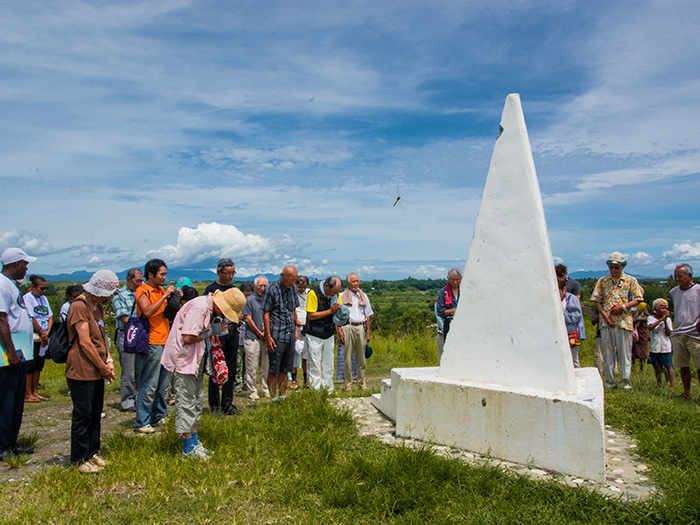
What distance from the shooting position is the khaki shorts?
663 centimetres

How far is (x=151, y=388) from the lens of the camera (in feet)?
18.2

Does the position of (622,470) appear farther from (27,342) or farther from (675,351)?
(27,342)

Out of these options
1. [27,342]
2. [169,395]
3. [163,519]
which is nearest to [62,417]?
[169,395]

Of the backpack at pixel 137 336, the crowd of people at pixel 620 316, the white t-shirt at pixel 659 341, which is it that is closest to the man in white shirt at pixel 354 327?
the crowd of people at pixel 620 316

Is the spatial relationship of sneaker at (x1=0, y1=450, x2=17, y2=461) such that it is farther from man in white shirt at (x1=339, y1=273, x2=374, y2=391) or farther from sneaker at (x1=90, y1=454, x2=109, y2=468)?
man in white shirt at (x1=339, y1=273, x2=374, y2=391)

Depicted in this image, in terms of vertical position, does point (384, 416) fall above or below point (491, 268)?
below

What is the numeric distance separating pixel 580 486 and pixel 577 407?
620 millimetres

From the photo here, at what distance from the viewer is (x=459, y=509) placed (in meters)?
3.41

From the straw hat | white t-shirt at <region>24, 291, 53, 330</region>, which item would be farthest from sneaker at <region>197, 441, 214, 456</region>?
white t-shirt at <region>24, 291, 53, 330</region>

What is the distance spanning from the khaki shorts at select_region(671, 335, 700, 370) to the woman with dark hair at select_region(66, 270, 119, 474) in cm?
716

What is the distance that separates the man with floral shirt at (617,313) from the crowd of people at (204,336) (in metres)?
0.02

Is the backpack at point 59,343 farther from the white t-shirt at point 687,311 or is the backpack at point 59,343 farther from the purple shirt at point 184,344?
the white t-shirt at point 687,311

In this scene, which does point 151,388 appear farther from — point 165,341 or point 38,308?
point 38,308

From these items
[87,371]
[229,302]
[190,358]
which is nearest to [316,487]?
[190,358]
